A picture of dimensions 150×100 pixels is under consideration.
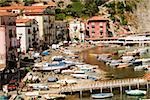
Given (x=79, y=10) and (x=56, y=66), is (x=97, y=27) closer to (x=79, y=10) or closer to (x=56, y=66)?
(x=79, y=10)

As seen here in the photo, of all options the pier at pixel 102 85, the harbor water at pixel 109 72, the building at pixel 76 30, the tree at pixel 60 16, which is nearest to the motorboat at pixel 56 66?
the harbor water at pixel 109 72

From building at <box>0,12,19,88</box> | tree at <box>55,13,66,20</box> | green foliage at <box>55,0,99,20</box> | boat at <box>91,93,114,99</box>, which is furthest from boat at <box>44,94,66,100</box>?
green foliage at <box>55,0,99,20</box>

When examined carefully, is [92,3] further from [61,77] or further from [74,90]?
[74,90]

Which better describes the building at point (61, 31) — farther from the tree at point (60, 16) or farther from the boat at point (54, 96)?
the boat at point (54, 96)

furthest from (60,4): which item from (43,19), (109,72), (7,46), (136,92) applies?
(136,92)

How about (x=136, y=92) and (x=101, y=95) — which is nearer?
(x=101, y=95)

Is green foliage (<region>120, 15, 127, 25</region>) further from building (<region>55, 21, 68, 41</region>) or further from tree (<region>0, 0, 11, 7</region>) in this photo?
tree (<region>0, 0, 11, 7</region>)
